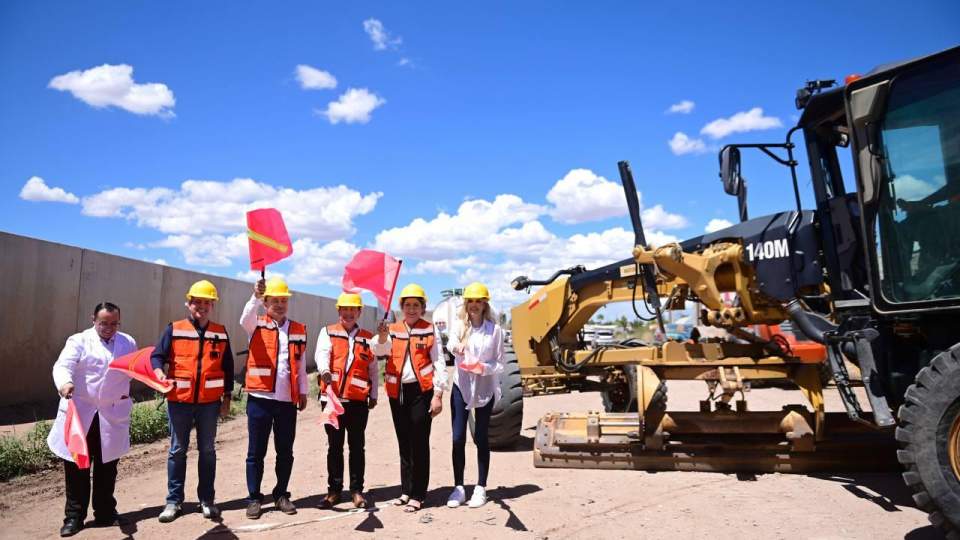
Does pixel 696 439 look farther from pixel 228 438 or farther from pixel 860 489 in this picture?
pixel 228 438

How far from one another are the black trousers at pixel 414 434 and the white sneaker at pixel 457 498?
0.23m

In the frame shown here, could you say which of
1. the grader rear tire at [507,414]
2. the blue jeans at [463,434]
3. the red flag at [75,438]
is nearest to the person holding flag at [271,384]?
the red flag at [75,438]

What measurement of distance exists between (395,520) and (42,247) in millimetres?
9524

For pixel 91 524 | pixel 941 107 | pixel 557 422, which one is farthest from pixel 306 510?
pixel 941 107

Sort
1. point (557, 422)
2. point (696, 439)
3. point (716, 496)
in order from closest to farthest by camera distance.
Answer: point (716, 496)
point (696, 439)
point (557, 422)

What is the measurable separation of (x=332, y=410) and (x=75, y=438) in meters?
1.95

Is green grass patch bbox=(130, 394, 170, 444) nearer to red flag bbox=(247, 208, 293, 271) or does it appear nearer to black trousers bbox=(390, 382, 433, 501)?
red flag bbox=(247, 208, 293, 271)

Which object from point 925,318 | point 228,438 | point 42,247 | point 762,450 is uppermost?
point 42,247

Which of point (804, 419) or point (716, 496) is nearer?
point (716, 496)

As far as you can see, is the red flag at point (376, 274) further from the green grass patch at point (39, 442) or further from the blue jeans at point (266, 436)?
the green grass patch at point (39, 442)

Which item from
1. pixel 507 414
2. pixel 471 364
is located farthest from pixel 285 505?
pixel 507 414

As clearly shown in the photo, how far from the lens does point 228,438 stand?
10.1m

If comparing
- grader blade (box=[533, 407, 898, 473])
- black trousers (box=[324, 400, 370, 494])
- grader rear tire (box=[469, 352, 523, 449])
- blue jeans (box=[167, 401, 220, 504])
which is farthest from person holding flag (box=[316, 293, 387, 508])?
grader rear tire (box=[469, 352, 523, 449])

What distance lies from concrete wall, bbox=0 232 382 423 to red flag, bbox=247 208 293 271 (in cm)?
386
